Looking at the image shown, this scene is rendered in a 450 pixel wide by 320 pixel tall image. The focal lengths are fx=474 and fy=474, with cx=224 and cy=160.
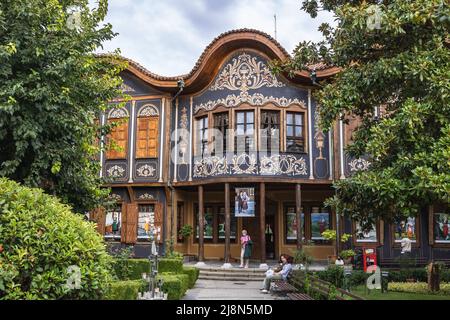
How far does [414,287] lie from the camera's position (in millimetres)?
12883

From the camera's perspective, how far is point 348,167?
17406 millimetres

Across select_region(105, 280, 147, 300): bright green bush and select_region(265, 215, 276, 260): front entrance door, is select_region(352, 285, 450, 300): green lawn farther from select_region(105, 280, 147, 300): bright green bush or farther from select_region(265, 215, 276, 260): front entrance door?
select_region(265, 215, 276, 260): front entrance door

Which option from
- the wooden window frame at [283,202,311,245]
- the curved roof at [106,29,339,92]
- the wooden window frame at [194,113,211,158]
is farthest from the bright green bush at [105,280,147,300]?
the wooden window frame at [283,202,311,245]

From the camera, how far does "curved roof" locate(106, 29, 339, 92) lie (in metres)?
17.6

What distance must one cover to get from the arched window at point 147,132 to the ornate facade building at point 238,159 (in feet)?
0.13

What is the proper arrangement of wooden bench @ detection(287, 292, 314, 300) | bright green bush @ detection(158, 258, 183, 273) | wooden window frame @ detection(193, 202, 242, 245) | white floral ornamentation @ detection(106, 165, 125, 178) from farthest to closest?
wooden window frame @ detection(193, 202, 242, 245), white floral ornamentation @ detection(106, 165, 125, 178), bright green bush @ detection(158, 258, 183, 273), wooden bench @ detection(287, 292, 314, 300)

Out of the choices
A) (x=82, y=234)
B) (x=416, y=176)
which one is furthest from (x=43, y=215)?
(x=416, y=176)

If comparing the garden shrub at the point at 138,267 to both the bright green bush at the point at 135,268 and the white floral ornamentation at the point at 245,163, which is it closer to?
the bright green bush at the point at 135,268

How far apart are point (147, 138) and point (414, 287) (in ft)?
37.2

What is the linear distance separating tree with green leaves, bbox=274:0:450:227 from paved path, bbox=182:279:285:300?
3.76 m

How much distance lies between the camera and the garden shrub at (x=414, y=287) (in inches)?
472

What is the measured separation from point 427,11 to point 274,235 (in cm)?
1372
